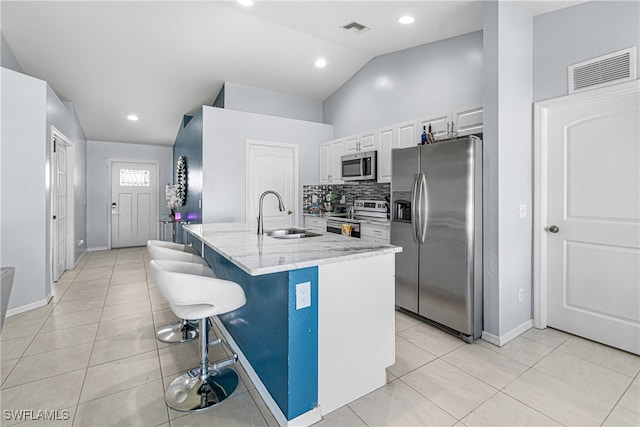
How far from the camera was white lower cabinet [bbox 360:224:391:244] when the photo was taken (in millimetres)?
3683

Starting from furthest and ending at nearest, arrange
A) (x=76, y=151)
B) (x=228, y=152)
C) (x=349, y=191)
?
1. (x=76, y=151)
2. (x=349, y=191)
3. (x=228, y=152)

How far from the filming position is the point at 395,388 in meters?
1.98

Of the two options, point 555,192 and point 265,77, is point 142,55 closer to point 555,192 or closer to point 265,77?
point 265,77

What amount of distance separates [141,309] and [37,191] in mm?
1715

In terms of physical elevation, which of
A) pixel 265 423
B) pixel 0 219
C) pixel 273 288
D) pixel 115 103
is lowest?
pixel 265 423

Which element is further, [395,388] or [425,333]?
[425,333]

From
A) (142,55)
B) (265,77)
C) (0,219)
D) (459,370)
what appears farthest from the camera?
(265,77)

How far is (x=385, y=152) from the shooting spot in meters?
4.04

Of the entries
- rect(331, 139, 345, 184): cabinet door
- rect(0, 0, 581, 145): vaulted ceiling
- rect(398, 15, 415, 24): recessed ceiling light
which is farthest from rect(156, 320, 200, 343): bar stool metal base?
rect(398, 15, 415, 24): recessed ceiling light

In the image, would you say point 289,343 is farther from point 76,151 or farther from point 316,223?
point 76,151

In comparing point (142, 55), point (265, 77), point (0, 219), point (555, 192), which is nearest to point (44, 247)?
point (0, 219)

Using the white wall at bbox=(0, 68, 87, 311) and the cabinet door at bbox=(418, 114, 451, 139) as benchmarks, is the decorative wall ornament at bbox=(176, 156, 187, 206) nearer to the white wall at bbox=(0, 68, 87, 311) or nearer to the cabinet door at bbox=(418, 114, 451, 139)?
the white wall at bbox=(0, 68, 87, 311)

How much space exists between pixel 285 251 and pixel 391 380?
116cm

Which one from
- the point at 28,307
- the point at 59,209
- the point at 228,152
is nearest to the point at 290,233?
the point at 228,152
